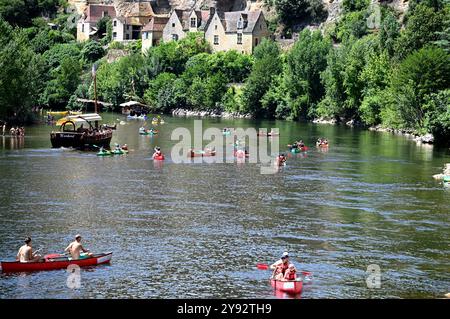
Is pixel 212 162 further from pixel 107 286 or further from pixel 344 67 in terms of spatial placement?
pixel 344 67

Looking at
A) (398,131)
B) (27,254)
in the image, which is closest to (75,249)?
(27,254)

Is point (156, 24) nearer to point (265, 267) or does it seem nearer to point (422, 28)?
point (422, 28)

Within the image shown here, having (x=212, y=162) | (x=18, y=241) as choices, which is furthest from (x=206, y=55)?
(x=18, y=241)

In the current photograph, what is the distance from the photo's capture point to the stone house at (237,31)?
15275cm

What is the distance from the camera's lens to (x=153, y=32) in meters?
169

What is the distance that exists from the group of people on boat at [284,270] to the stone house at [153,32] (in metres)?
130

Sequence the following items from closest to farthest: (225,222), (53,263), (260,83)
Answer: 1. (53,263)
2. (225,222)
3. (260,83)

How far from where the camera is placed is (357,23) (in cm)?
13125

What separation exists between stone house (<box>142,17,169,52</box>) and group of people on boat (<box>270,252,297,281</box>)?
12993 centimetres

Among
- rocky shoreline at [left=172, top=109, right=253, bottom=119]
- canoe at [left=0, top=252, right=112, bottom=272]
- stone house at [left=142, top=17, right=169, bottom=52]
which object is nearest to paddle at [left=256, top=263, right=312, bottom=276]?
canoe at [left=0, top=252, right=112, bottom=272]

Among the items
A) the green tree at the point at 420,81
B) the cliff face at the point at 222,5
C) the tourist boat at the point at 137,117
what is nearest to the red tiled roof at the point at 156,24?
the cliff face at the point at 222,5

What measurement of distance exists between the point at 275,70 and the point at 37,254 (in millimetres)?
96559

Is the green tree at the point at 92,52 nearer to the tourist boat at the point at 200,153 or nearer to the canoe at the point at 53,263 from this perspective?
the tourist boat at the point at 200,153
